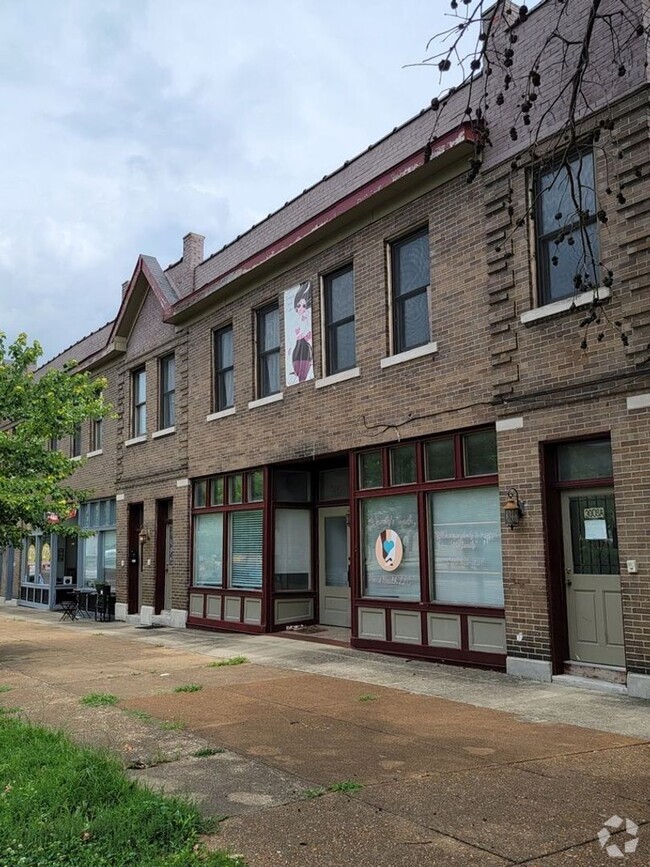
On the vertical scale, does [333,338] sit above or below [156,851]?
above

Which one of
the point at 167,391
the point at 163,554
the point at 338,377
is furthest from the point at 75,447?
the point at 338,377

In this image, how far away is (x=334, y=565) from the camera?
14828 millimetres

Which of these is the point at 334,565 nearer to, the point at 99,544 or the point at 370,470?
the point at 370,470

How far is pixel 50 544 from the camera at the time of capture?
78.3 feet

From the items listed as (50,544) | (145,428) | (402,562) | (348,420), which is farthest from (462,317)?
(50,544)

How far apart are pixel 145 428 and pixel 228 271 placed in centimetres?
541

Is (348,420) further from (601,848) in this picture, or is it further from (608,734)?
(601,848)

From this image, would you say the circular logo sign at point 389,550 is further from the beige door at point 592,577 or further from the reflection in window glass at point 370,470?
the beige door at point 592,577

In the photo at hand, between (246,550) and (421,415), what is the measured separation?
5567 mm

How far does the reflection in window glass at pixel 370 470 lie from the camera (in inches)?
492

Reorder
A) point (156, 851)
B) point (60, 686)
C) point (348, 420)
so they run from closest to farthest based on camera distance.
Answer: point (156, 851) → point (60, 686) → point (348, 420)

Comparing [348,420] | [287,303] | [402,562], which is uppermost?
[287,303]

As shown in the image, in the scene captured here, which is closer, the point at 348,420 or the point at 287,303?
the point at 348,420

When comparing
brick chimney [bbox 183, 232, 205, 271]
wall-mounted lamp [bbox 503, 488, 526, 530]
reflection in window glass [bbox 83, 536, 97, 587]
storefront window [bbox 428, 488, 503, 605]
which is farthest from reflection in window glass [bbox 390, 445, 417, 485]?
reflection in window glass [bbox 83, 536, 97, 587]
